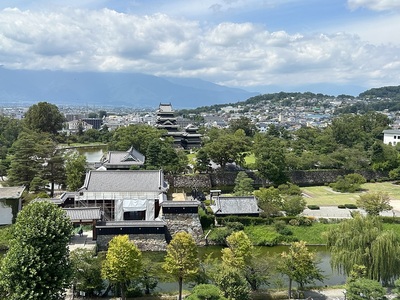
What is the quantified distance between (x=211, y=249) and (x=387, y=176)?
26877 mm

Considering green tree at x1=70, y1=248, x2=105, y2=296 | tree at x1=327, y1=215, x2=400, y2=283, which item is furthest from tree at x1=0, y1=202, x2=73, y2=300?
tree at x1=327, y1=215, x2=400, y2=283

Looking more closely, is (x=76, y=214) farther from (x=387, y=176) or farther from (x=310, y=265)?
(x=387, y=176)

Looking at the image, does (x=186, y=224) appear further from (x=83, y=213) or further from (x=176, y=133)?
(x=176, y=133)

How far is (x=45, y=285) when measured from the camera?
11.9m

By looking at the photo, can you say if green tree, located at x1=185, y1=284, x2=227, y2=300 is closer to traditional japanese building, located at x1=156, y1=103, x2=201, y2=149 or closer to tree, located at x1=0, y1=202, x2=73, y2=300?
tree, located at x1=0, y1=202, x2=73, y2=300

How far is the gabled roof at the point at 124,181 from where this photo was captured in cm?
2516

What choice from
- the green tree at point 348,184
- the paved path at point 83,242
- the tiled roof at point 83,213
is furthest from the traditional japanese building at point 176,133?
the tiled roof at point 83,213

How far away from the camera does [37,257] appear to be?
11734mm

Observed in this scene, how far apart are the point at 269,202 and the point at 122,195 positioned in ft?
31.1

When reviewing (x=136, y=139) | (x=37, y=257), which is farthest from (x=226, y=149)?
(x=37, y=257)

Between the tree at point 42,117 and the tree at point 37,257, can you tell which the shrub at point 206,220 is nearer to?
the tree at point 37,257

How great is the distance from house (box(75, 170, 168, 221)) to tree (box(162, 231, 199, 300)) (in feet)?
28.6

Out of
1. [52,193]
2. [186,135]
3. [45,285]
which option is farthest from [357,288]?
[186,135]

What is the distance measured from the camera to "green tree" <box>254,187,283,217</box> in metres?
25.4
